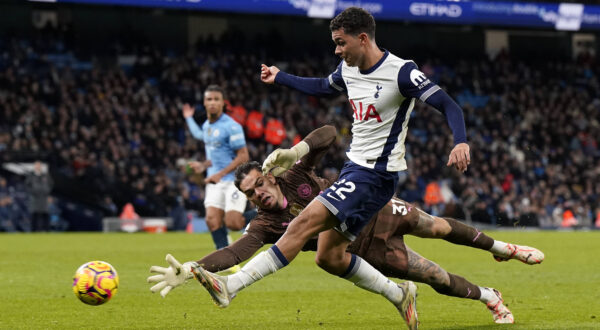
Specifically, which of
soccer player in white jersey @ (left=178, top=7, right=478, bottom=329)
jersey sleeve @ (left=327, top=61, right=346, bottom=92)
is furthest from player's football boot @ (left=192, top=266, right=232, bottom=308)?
jersey sleeve @ (left=327, top=61, right=346, bottom=92)

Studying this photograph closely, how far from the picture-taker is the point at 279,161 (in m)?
6.07

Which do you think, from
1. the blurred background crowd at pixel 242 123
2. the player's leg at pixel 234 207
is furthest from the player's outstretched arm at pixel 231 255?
the blurred background crowd at pixel 242 123

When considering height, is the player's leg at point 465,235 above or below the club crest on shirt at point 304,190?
below

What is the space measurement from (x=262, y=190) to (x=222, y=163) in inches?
215

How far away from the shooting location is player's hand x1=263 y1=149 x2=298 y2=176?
600 cm

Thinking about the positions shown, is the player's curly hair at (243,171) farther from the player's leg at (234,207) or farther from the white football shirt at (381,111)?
the player's leg at (234,207)

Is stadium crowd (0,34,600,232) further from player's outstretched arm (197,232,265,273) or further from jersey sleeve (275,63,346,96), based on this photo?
jersey sleeve (275,63,346,96)

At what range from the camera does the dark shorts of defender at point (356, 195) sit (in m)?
5.89

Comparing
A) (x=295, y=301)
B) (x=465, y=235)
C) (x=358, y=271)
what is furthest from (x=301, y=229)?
(x=295, y=301)

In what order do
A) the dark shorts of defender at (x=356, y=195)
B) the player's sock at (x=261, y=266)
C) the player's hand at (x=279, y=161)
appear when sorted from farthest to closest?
1. the player's hand at (x=279, y=161)
2. the dark shorts of defender at (x=356, y=195)
3. the player's sock at (x=261, y=266)

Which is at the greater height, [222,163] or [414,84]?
[414,84]

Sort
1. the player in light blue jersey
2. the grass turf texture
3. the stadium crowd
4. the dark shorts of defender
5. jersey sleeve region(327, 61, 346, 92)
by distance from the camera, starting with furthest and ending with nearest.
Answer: the stadium crowd, the player in light blue jersey, the grass turf texture, jersey sleeve region(327, 61, 346, 92), the dark shorts of defender

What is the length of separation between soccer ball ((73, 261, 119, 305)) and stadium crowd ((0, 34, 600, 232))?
18324 millimetres

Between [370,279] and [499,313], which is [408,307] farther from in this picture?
[499,313]
